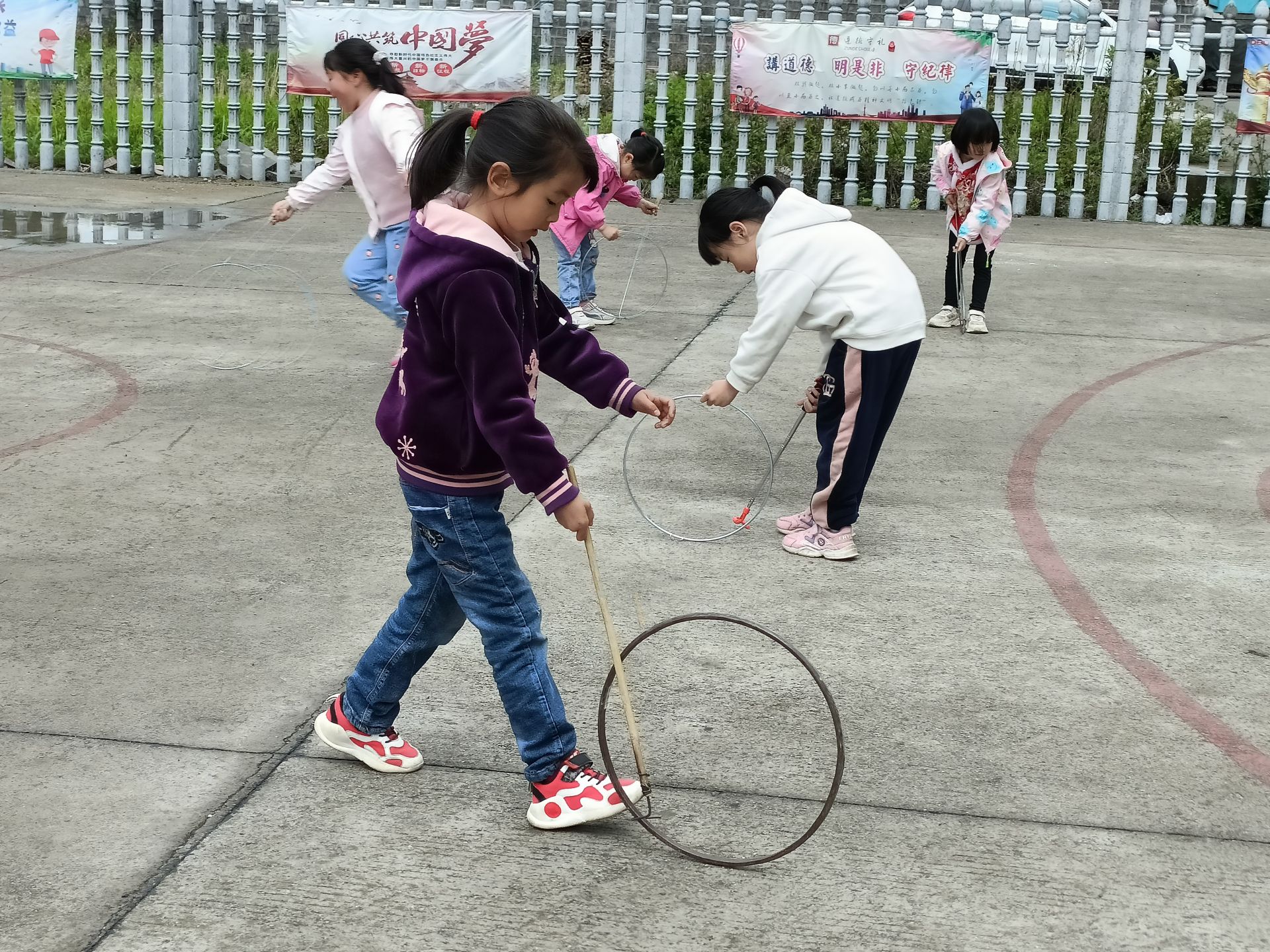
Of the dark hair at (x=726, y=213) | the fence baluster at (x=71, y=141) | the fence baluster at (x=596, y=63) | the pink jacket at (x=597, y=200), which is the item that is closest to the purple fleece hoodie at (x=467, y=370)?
the dark hair at (x=726, y=213)

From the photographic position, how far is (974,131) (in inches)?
314

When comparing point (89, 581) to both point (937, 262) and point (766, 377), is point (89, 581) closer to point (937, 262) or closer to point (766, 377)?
point (766, 377)

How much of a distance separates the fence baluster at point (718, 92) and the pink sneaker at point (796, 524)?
8079 millimetres

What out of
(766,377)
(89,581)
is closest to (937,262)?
(766,377)

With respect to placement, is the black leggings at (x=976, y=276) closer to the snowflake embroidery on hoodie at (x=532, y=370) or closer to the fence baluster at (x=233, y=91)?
the snowflake embroidery on hoodie at (x=532, y=370)

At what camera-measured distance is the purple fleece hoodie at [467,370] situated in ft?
9.33

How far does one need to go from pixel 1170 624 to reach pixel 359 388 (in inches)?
147

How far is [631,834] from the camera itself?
3.11 meters

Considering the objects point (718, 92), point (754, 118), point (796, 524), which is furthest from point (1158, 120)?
Answer: point (796, 524)

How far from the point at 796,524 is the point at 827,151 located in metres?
8.24

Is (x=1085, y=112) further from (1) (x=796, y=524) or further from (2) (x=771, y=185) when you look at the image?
(1) (x=796, y=524)

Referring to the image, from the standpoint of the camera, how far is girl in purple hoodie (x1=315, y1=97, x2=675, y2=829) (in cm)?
286

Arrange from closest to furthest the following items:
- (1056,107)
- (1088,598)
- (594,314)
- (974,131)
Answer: (1088,598) → (974,131) → (594,314) → (1056,107)

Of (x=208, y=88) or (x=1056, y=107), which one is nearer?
(x=1056, y=107)
